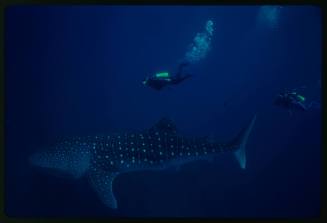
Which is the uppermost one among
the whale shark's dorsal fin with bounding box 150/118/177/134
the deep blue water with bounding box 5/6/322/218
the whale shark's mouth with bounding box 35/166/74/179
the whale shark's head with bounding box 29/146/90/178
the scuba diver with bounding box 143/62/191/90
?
the scuba diver with bounding box 143/62/191/90

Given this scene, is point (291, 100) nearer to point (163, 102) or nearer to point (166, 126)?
point (166, 126)

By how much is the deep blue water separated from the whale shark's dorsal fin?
3.19 feet

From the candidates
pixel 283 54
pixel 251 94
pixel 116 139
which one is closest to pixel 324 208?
pixel 116 139

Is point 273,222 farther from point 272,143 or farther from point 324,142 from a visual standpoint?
point 272,143

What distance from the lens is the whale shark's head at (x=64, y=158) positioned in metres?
4.27

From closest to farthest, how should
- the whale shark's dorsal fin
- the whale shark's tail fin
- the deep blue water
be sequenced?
the deep blue water → the whale shark's tail fin → the whale shark's dorsal fin

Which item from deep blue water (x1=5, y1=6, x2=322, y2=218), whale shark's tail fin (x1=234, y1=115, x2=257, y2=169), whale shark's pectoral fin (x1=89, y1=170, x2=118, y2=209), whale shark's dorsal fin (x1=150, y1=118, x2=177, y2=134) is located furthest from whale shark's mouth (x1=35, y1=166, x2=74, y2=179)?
whale shark's tail fin (x1=234, y1=115, x2=257, y2=169)

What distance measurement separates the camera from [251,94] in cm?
1706

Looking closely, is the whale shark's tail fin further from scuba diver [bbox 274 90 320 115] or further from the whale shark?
scuba diver [bbox 274 90 320 115]

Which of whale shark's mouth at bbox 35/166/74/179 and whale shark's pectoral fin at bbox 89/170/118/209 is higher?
whale shark's pectoral fin at bbox 89/170/118/209

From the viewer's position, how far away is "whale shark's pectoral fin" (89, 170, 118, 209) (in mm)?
3791

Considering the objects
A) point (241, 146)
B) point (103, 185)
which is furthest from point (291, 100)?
point (103, 185)

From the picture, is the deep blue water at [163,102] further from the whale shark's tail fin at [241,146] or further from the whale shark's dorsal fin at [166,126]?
the whale shark's dorsal fin at [166,126]

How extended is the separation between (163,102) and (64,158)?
14.3 metres
